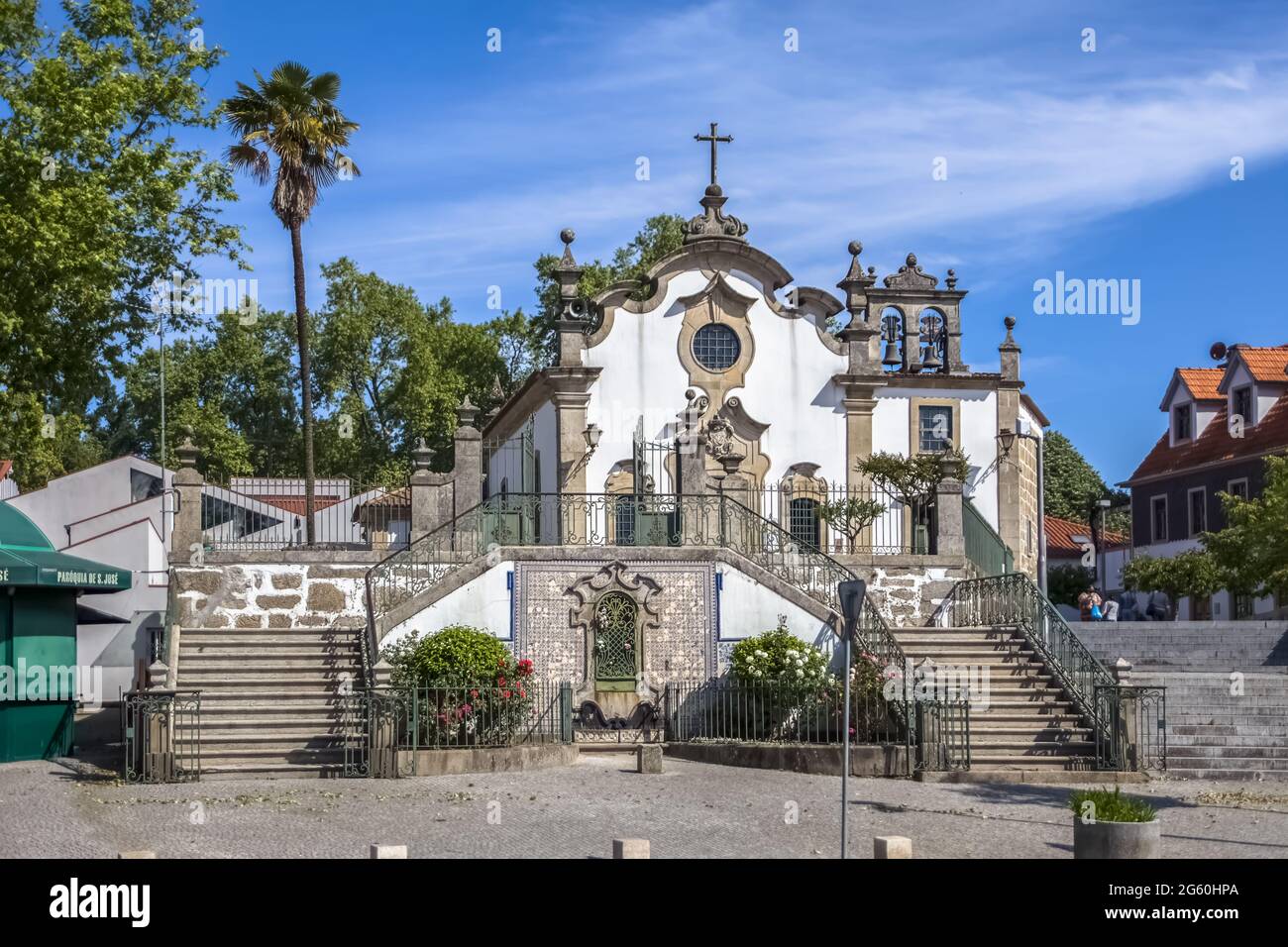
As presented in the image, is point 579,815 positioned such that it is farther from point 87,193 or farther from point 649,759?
point 87,193

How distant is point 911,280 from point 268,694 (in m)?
20.9

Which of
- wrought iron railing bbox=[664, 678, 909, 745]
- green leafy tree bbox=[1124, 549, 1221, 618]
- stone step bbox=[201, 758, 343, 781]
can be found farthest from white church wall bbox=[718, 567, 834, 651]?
green leafy tree bbox=[1124, 549, 1221, 618]

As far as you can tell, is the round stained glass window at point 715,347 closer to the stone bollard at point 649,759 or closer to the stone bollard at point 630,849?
the stone bollard at point 649,759

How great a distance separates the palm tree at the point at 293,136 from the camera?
32250 mm

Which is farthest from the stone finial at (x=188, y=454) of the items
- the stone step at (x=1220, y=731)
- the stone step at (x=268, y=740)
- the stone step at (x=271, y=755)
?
the stone step at (x=1220, y=731)

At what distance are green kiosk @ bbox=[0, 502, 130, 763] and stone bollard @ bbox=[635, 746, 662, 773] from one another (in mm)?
7967

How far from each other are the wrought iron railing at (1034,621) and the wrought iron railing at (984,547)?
8.40 feet

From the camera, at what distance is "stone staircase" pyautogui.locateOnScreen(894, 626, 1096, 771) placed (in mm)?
21250

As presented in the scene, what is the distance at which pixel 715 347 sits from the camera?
111 ft

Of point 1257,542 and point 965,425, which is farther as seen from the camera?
point 965,425

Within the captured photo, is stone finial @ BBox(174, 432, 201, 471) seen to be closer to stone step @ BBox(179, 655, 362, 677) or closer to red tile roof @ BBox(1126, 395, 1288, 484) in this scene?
stone step @ BBox(179, 655, 362, 677)

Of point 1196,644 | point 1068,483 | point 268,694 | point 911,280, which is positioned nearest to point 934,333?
point 911,280

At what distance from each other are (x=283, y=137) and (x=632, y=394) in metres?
8.47
